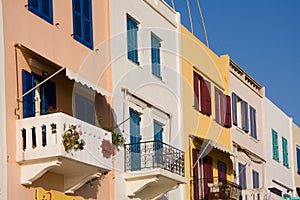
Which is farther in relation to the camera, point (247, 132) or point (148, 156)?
point (247, 132)

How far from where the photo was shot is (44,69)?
67.3 feet

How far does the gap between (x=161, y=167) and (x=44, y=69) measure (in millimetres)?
5632

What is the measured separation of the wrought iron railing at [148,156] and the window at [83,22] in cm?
363

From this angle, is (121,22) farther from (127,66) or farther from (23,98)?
(23,98)

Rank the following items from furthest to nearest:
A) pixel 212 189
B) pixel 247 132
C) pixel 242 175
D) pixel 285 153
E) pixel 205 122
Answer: pixel 285 153 < pixel 247 132 < pixel 242 175 < pixel 205 122 < pixel 212 189

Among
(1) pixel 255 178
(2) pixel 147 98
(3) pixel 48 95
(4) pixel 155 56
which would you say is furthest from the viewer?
(1) pixel 255 178

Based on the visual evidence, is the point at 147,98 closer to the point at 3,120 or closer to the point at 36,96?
the point at 36,96

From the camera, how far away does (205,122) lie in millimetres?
32219

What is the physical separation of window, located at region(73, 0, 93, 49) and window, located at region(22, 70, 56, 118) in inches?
78.9

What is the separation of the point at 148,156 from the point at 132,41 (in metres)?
3.76

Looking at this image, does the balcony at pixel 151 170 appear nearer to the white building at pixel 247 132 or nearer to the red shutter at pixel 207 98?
the red shutter at pixel 207 98

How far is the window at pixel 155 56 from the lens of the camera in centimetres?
2761


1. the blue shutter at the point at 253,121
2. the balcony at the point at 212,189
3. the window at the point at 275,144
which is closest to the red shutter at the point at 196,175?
the balcony at the point at 212,189

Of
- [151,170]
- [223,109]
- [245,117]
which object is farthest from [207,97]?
[151,170]
